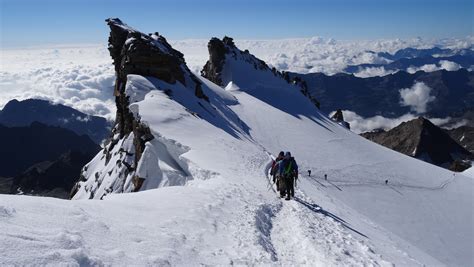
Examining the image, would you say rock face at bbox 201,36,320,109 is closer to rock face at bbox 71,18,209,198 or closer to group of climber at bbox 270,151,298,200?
rock face at bbox 71,18,209,198

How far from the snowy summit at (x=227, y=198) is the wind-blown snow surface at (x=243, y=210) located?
7 centimetres

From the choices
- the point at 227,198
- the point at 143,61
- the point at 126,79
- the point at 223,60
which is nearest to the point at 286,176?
the point at 227,198

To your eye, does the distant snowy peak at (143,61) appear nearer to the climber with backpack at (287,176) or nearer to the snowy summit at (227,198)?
the snowy summit at (227,198)

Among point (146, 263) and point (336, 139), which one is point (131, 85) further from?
point (146, 263)

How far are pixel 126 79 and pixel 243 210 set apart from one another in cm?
4240

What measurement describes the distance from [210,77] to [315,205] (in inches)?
3262

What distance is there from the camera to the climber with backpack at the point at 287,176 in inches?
882

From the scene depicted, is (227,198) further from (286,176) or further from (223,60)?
Result: (223,60)

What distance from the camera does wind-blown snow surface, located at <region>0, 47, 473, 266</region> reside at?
1080 centimetres

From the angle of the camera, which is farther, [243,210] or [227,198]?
[227,198]

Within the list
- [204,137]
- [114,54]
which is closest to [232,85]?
Answer: [114,54]

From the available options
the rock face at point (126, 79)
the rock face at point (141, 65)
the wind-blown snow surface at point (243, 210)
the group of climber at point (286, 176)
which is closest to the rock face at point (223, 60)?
the rock face at point (126, 79)

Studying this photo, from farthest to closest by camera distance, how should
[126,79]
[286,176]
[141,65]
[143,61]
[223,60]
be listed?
[223,60]
[143,61]
[141,65]
[126,79]
[286,176]

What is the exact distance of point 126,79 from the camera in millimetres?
55531
